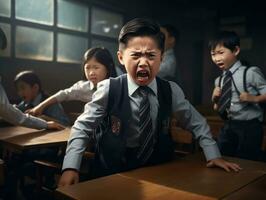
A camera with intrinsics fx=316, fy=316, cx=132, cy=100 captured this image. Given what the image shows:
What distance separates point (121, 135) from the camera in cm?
128

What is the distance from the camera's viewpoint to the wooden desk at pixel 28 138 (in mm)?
1665

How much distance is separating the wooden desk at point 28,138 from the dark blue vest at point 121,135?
459 millimetres

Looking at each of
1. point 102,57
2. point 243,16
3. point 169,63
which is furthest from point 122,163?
point 243,16

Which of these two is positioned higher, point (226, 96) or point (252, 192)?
point (226, 96)

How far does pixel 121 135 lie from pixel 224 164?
0.41 meters

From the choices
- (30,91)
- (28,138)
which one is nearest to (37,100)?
(30,91)

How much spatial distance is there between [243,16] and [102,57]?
3.57 m

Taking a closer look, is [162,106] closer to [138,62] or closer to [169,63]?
[138,62]

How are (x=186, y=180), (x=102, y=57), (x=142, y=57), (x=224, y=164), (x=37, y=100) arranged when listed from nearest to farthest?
(x=186, y=180) < (x=224, y=164) < (x=142, y=57) < (x=102, y=57) < (x=37, y=100)

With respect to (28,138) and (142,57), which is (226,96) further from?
(28,138)

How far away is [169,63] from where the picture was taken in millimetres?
2818

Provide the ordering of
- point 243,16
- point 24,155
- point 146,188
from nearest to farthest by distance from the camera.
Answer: point 146,188 → point 24,155 → point 243,16

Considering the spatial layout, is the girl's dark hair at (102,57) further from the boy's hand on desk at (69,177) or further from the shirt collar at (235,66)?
the boy's hand on desk at (69,177)

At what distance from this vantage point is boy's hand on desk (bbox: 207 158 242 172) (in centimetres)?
114
